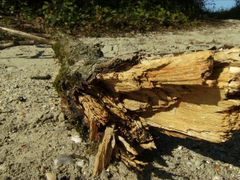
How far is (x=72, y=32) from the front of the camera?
9023 mm

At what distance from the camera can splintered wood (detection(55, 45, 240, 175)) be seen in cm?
312

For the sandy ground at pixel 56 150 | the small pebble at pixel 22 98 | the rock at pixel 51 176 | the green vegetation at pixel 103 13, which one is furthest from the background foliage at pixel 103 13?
the rock at pixel 51 176

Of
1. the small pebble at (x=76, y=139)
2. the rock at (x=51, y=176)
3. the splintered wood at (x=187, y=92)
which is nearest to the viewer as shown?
the splintered wood at (x=187, y=92)

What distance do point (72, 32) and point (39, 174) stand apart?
5491mm

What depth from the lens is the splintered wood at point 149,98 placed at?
3.12 m

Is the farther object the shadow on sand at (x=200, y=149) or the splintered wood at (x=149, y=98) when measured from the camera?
the shadow on sand at (x=200, y=149)

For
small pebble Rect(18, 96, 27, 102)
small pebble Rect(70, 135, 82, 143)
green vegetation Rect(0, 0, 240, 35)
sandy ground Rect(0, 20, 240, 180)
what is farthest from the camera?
green vegetation Rect(0, 0, 240, 35)

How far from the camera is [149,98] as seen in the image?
11.8ft

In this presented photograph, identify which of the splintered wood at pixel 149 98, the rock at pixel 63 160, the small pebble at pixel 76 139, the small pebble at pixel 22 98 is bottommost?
the rock at pixel 63 160

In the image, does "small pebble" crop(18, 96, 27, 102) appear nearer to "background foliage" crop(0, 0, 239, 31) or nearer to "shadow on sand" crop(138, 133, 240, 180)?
"shadow on sand" crop(138, 133, 240, 180)

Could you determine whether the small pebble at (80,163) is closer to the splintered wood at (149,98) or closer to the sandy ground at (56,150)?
the sandy ground at (56,150)

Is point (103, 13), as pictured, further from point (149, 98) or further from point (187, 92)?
point (187, 92)

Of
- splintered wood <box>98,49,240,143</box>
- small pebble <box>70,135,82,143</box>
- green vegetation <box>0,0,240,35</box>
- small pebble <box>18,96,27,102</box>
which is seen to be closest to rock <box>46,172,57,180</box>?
small pebble <box>70,135,82,143</box>

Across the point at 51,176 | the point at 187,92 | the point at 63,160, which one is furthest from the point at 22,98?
the point at 187,92
